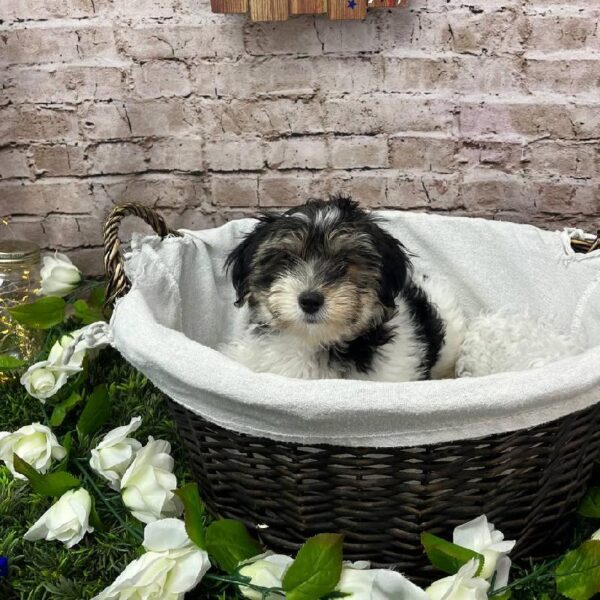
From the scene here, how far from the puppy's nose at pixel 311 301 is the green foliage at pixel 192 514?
1.75 ft

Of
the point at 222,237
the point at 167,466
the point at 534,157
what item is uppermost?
the point at 534,157

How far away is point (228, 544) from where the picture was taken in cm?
155

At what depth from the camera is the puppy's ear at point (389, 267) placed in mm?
1903

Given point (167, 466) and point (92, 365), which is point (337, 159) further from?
point (167, 466)

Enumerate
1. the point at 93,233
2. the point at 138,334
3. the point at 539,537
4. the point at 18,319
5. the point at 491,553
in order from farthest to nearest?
the point at 93,233
the point at 18,319
the point at 539,537
the point at 138,334
the point at 491,553

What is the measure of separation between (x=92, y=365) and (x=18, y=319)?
1.12 feet

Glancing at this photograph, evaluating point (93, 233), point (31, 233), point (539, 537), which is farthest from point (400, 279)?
point (31, 233)

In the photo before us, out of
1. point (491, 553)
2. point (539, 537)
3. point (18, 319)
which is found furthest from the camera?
point (18, 319)

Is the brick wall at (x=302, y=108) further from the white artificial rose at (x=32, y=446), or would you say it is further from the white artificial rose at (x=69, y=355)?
the white artificial rose at (x=32, y=446)

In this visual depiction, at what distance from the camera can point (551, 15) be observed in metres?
2.43

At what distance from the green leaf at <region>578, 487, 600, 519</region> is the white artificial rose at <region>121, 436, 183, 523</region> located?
3.54 feet

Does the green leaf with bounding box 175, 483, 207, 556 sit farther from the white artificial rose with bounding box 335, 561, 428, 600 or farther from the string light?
the string light

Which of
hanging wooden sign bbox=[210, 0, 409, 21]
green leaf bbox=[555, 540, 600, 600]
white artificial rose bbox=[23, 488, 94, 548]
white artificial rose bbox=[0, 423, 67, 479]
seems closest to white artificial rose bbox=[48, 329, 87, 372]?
white artificial rose bbox=[0, 423, 67, 479]

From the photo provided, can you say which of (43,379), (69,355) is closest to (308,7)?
(69,355)
